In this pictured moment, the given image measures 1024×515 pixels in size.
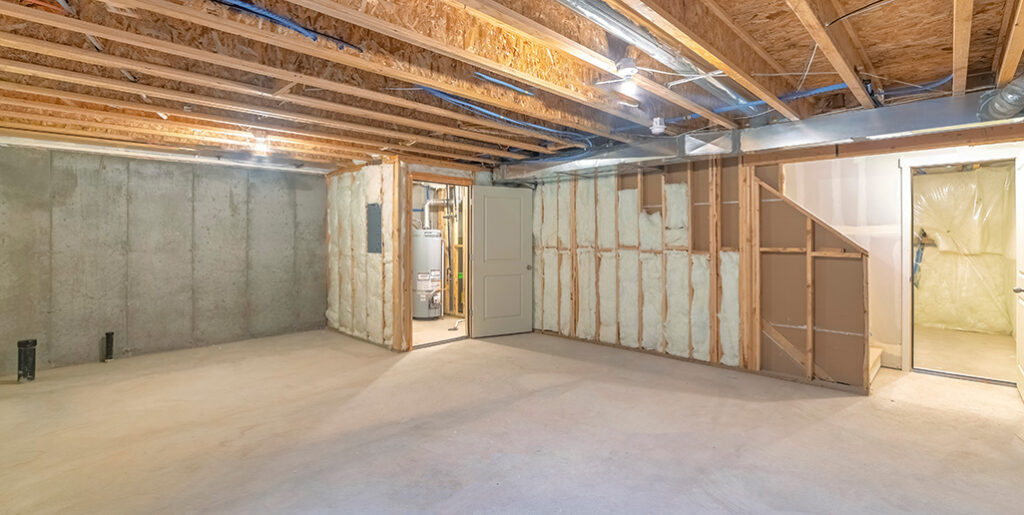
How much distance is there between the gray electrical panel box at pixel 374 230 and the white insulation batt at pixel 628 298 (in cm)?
293

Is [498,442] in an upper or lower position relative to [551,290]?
lower

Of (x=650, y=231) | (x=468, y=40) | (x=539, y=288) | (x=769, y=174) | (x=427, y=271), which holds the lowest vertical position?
(x=539, y=288)

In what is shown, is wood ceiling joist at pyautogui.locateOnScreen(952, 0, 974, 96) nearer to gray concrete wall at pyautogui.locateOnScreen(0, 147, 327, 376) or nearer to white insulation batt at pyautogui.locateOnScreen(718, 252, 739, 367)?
white insulation batt at pyautogui.locateOnScreen(718, 252, 739, 367)

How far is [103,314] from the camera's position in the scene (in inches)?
204

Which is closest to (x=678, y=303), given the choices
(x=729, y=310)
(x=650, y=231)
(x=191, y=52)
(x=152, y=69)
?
(x=729, y=310)

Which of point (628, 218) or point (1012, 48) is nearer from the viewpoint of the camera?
point (1012, 48)

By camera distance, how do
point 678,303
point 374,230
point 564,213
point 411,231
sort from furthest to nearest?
point 564,213 < point 374,230 < point 411,231 < point 678,303

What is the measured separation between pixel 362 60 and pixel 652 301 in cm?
403

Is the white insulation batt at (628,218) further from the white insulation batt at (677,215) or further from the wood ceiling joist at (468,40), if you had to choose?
the wood ceiling joist at (468,40)

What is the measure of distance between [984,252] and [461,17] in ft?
23.5

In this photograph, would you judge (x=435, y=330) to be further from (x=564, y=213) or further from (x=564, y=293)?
(x=564, y=213)

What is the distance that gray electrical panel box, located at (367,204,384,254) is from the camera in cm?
581

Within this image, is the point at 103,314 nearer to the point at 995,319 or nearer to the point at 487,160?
the point at 487,160

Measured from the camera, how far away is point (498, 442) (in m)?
3.04
